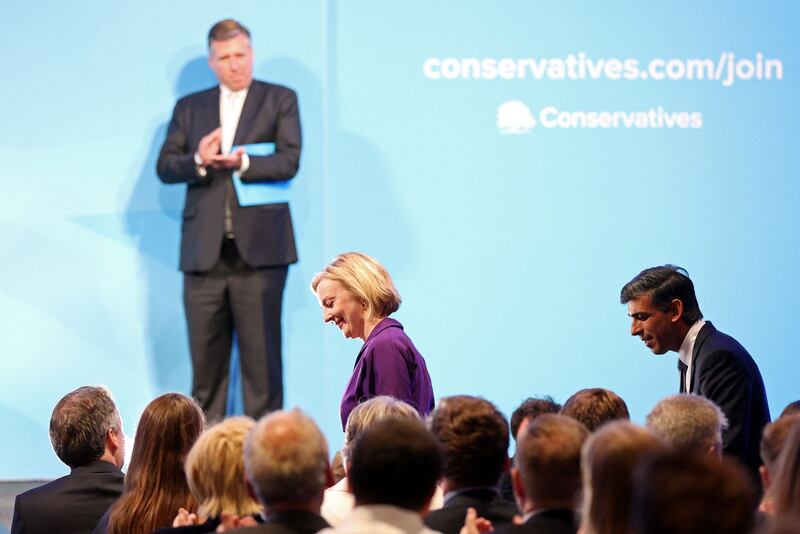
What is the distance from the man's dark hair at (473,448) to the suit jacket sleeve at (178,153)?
13.5 ft

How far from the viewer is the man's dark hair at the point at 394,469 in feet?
7.93

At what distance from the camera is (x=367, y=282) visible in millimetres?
4316

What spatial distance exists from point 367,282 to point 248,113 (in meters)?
2.72

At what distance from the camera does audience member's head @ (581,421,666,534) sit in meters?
2.06

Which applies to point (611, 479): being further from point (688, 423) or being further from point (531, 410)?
point (531, 410)

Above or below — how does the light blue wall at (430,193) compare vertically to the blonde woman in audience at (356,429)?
above

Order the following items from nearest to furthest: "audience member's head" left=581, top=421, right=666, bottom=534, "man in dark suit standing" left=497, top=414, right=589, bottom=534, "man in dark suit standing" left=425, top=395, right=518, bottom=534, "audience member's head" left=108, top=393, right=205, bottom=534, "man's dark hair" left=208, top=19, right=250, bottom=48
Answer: "audience member's head" left=581, top=421, right=666, bottom=534 → "man in dark suit standing" left=497, top=414, right=589, bottom=534 → "man in dark suit standing" left=425, top=395, right=518, bottom=534 → "audience member's head" left=108, top=393, right=205, bottom=534 → "man's dark hair" left=208, top=19, right=250, bottom=48

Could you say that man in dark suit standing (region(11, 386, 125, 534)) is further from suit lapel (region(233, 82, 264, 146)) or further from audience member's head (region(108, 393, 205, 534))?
suit lapel (region(233, 82, 264, 146))

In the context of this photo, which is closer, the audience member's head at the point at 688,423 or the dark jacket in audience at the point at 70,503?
the audience member's head at the point at 688,423

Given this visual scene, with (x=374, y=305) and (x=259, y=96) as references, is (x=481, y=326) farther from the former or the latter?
(x=374, y=305)

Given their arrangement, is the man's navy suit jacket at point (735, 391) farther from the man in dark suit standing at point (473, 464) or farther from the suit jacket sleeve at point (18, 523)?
the suit jacket sleeve at point (18, 523)

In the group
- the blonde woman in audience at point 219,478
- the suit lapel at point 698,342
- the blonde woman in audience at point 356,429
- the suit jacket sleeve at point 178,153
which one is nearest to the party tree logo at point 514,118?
the suit jacket sleeve at point 178,153

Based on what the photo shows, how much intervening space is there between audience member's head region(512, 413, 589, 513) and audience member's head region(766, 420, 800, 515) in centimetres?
41

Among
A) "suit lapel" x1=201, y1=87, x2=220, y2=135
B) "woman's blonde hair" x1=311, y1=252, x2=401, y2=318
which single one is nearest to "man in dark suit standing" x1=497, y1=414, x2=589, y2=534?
"woman's blonde hair" x1=311, y1=252, x2=401, y2=318
